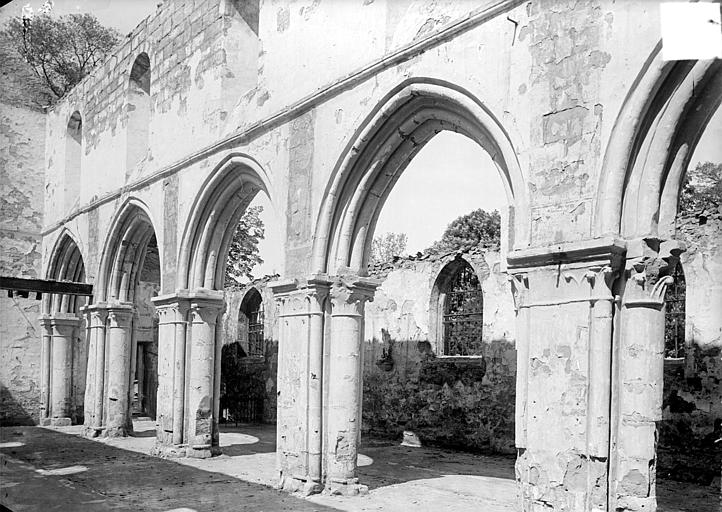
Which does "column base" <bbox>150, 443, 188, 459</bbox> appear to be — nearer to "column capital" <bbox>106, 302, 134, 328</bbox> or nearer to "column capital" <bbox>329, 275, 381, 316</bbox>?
"column capital" <bbox>106, 302, 134, 328</bbox>

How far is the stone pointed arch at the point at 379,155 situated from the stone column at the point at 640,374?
1.75 metres

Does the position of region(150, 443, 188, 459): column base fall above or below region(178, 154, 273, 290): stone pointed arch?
below

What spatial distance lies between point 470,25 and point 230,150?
456cm

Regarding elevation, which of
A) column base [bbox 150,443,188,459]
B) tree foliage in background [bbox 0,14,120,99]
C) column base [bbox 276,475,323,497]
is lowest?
column base [bbox 150,443,188,459]

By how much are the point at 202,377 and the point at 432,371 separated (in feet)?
14.3

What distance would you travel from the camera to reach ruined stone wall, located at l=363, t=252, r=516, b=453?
1249 centimetres

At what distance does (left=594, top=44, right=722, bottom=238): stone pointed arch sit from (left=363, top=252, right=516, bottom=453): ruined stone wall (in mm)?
6825

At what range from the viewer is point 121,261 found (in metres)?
14.2

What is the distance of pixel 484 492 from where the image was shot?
880 centimetres

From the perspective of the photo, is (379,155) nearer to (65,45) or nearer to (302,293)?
(302,293)

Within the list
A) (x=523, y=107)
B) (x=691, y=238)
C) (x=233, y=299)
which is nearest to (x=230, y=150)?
(x=523, y=107)

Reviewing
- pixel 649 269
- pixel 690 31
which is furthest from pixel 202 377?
pixel 690 31

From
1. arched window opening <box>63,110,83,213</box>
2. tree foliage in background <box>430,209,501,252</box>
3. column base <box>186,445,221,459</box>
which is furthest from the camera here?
tree foliage in background <box>430,209,501,252</box>

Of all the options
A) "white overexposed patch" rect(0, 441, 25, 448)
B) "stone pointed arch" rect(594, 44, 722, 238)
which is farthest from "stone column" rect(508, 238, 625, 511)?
"white overexposed patch" rect(0, 441, 25, 448)
